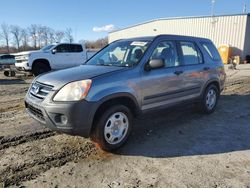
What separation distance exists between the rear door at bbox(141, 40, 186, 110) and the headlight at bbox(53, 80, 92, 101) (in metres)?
1.10

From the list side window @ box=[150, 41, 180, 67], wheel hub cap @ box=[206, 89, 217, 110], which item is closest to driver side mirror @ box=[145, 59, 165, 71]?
side window @ box=[150, 41, 180, 67]

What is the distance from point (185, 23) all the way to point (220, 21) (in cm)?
406

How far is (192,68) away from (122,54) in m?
1.63

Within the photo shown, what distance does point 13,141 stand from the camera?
14.6ft

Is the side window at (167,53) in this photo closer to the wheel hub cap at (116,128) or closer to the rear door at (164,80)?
the rear door at (164,80)

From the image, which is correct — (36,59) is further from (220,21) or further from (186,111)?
(220,21)

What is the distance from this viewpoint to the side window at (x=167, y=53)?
4738 millimetres

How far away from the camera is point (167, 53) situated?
4.97m

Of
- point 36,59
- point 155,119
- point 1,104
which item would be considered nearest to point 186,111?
point 155,119

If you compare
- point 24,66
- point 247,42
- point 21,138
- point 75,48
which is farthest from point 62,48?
point 247,42

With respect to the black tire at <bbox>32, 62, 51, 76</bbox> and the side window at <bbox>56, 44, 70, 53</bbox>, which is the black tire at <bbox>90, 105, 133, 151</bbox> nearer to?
the black tire at <bbox>32, 62, 51, 76</bbox>

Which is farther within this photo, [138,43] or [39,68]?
[39,68]

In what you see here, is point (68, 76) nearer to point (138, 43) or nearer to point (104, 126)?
point (104, 126)

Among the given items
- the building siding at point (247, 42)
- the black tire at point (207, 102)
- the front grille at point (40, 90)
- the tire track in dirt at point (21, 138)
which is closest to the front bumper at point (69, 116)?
the front grille at point (40, 90)
